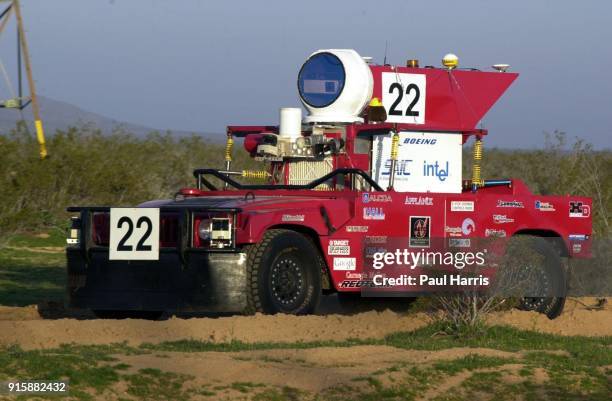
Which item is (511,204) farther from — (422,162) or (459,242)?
(422,162)

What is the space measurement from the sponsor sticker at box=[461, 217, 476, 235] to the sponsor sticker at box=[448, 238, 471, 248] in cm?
9

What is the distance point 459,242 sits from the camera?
49.1 ft

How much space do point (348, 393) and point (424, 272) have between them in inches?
194

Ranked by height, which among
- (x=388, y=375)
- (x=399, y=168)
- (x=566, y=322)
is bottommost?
(x=388, y=375)

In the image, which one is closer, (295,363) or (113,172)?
(295,363)

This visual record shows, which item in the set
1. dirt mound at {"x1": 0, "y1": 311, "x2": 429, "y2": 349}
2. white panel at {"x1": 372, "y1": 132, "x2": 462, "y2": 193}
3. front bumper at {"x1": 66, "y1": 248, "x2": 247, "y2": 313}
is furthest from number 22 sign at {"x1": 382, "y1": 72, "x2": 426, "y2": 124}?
front bumper at {"x1": 66, "y1": 248, "x2": 247, "y2": 313}

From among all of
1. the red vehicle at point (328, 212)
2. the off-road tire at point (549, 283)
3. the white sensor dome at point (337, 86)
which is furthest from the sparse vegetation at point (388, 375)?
the white sensor dome at point (337, 86)

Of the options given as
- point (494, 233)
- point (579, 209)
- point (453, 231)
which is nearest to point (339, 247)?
point (453, 231)

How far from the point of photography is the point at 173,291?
13.1 meters

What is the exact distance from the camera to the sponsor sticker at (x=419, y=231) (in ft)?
48.2

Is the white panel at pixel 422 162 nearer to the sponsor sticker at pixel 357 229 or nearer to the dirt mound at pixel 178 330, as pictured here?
the sponsor sticker at pixel 357 229

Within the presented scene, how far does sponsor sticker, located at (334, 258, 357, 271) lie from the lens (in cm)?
1411

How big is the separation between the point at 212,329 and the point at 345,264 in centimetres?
210

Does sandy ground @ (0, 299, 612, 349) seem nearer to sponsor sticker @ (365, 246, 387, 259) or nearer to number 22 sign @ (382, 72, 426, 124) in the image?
sponsor sticker @ (365, 246, 387, 259)
